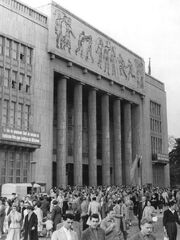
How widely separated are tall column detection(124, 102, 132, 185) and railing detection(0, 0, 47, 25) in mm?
23288

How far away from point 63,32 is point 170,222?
37903 millimetres

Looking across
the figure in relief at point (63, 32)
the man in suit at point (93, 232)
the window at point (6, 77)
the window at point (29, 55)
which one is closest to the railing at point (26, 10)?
the figure in relief at point (63, 32)

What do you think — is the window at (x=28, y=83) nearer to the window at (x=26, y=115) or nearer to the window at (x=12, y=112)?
the window at (x=26, y=115)

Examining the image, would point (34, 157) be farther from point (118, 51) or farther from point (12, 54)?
point (118, 51)

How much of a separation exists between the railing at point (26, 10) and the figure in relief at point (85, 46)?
629 cm

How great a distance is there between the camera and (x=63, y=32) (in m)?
46.7

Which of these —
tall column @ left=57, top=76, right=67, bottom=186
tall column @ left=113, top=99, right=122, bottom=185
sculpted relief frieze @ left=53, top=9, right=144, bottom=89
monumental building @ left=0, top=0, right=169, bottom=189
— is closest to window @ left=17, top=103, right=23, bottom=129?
monumental building @ left=0, top=0, right=169, bottom=189

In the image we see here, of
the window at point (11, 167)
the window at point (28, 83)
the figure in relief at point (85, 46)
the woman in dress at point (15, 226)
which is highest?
the figure in relief at point (85, 46)

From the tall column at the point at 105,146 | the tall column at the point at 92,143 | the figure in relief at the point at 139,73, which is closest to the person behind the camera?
the tall column at the point at 92,143

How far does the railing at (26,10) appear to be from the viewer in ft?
132

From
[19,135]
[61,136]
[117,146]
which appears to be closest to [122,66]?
[117,146]

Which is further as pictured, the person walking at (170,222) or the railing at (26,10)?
the railing at (26,10)

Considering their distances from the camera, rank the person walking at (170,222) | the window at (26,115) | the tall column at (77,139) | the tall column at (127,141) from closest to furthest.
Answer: the person walking at (170,222) < the window at (26,115) < the tall column at (77,139) < the tall column at (127,141)

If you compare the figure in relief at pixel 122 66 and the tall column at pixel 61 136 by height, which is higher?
the figure in relief at pixel 122 66
